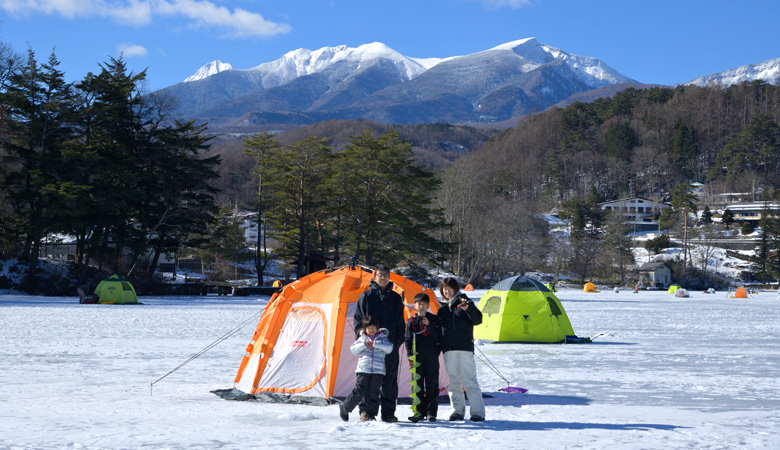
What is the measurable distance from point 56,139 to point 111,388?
36812mm

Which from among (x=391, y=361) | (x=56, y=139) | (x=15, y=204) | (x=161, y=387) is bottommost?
(x=161, y=387)

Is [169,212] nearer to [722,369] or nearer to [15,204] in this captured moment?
[15,204]

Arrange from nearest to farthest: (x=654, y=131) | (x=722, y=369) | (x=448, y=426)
Answer: (x=448, y=426), (x=722, y=369), (x=654, y=131)

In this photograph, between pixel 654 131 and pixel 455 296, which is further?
pixel 654 131

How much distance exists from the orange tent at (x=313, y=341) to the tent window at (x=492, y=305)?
7.84 meters

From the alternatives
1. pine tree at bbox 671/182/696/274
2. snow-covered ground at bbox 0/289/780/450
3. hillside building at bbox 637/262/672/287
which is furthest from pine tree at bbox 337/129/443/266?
pine tree at bbox 671/182/696/274

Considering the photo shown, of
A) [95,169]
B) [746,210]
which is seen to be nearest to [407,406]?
[95,169]

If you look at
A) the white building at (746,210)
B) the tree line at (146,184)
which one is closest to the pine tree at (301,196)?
the tree line at (146,184)

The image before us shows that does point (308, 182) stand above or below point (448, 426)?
above

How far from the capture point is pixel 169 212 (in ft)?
156

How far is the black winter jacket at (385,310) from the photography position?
7.92 m

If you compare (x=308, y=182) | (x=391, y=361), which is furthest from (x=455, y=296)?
(x=308, y=182)

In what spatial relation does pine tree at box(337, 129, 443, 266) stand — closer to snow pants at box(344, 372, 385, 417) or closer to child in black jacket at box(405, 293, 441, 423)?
child in black jacket at box(405, 293, 441, 423)

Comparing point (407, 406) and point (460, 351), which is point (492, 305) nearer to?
point (407, 406)
